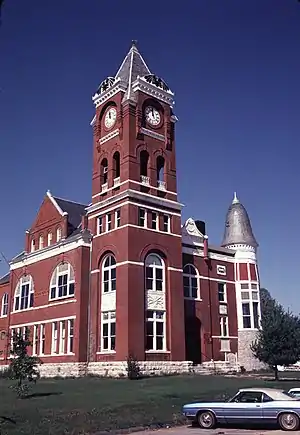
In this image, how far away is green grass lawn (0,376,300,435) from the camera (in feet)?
50.6

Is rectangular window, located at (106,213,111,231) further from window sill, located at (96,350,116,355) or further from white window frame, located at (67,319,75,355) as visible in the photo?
window sill, located at (96,350,116,355)

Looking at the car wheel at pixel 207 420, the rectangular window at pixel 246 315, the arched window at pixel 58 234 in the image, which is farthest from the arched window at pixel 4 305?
the car wheel at pixel 207 420

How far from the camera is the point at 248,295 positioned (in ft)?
155

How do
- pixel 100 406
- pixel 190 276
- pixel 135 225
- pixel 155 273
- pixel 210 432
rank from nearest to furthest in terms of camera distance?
pixel 210 432, pixel 100 406, pixel 135 225, pixel 155 273, pixel 190 276

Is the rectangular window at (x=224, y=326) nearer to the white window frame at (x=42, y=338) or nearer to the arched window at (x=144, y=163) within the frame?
the arched window at (x=144, y=163)

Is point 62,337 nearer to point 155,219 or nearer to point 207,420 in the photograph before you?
point 155,219

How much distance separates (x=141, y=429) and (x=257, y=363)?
31.3 metres

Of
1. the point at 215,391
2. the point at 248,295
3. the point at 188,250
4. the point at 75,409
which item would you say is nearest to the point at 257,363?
the point at 248,295

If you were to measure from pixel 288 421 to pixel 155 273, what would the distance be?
23.5m

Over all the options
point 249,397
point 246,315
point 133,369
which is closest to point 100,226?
point 133,369

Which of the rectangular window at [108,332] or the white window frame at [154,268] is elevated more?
the white window frame at [154,268]

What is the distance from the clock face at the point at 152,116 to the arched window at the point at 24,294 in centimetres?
1914

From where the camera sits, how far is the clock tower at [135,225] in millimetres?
36281

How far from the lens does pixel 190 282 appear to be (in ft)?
144
